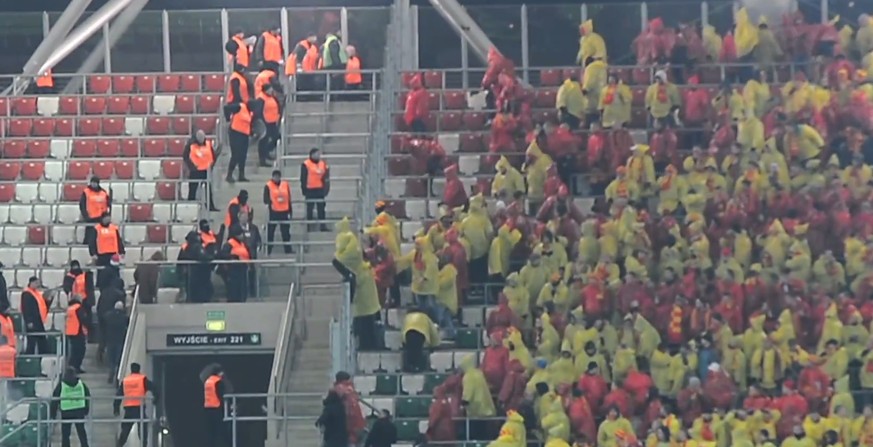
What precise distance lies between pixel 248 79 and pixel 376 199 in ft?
9.55

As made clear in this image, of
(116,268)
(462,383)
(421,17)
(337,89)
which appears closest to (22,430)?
(116,268)

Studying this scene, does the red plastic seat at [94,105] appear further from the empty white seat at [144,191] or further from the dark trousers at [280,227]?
the dark trousers at [280,227]

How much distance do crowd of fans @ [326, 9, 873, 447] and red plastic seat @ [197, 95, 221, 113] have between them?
11.3 feet

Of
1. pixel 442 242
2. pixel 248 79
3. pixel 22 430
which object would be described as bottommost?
pixel 22 430

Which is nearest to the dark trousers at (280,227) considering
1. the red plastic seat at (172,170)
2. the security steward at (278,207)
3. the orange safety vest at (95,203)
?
the security steward at (278,207)

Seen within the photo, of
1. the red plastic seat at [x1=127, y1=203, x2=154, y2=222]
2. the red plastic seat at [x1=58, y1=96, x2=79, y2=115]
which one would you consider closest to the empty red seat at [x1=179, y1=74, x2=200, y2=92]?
the red plastic seat at [x1=58, y1=96, x2=79, y2=115]

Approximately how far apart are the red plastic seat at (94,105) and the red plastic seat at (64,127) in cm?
60

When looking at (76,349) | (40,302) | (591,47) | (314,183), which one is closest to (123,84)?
(314,183)

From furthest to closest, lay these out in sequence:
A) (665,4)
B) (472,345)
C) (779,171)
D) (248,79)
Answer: (665,4) → (248,79) → (779,171) → (472,345)

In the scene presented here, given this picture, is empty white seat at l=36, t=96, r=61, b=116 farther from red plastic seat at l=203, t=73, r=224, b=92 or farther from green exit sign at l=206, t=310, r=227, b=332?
green exit sign at l=206, t=310, r=227, b=332

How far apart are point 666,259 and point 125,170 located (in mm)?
8513

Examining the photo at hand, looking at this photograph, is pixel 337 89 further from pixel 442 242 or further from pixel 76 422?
pixel 76 422

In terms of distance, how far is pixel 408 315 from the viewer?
2734 centimetres

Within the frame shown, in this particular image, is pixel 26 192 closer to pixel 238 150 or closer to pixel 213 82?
pixel 238 150
